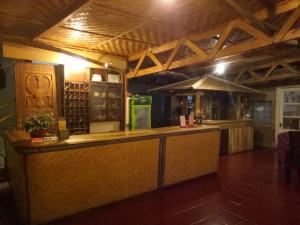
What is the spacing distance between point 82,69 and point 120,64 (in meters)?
1.08

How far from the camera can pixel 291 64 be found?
22.6 feet

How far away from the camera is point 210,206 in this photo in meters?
3.35

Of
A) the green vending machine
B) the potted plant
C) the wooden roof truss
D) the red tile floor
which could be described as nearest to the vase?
the potted plant

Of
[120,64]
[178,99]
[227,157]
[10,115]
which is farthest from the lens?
[178,99]

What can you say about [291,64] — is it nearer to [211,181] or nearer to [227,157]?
[227,157]

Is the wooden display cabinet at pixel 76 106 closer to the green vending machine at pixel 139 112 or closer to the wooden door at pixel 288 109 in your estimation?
the green vending machine at pixel 139 112

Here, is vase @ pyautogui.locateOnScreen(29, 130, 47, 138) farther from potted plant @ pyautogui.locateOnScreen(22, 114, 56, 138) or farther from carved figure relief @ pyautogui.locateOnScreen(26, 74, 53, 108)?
carved figure relief @ pyautogui.locateOnScreen(26, 74, 53, 108)

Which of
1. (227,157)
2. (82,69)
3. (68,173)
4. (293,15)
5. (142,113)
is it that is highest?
(293,15)

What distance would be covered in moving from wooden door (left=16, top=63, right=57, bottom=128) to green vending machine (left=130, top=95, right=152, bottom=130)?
2.28m

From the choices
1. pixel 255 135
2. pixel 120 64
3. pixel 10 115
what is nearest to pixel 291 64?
pixel 255 135

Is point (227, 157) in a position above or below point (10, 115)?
below

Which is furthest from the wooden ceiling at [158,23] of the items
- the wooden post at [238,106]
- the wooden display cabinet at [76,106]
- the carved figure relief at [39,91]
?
the wooden post at [238,106]

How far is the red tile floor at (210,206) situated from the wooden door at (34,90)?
5.67 ft

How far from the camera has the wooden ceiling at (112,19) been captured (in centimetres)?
288
